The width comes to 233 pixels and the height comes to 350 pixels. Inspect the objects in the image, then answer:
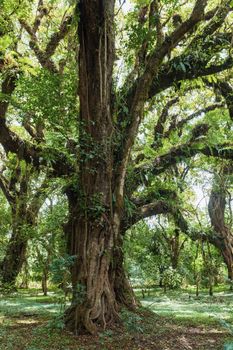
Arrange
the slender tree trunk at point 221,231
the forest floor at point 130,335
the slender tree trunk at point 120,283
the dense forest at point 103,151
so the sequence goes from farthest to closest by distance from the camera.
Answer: the slender tree trunk at point 221,231 → the slender tree trunk at point 120,283 → the dense forest at point 103,151 → the forest floor at point 130,335

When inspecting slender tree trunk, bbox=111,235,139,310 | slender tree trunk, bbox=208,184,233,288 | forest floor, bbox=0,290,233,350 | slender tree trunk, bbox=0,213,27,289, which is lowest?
forest floor, bbox=0,290,233,350

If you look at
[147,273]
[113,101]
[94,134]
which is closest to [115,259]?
[94,134]

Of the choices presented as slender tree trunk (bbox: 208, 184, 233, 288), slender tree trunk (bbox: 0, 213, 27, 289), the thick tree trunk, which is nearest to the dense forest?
the thick tree trunk

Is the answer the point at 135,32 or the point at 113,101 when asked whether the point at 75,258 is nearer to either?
the point at 113,101

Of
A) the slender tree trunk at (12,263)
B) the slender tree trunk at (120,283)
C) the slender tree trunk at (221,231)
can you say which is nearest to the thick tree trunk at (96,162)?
the slender tree trunk at (120,283)

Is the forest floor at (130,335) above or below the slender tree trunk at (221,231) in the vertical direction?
below

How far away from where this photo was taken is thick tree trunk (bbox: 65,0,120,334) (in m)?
5.25

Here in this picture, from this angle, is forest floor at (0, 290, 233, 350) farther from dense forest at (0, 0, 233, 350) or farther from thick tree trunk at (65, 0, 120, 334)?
thick tree trunk at (65, 0, 120, 334)

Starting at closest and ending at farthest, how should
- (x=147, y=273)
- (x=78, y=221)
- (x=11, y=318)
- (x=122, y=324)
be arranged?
(x=122, y=324) → (x=78, y=221) → (x=11, y=318) → (x=147, y=273)

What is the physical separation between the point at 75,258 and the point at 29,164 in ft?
8.41

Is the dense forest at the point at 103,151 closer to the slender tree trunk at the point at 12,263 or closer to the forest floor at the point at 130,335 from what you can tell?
the forest floor at the point at 130,335

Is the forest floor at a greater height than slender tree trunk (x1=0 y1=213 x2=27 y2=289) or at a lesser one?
lesser

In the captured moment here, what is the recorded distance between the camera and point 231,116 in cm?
794

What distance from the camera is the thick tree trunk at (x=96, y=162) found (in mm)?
5254
